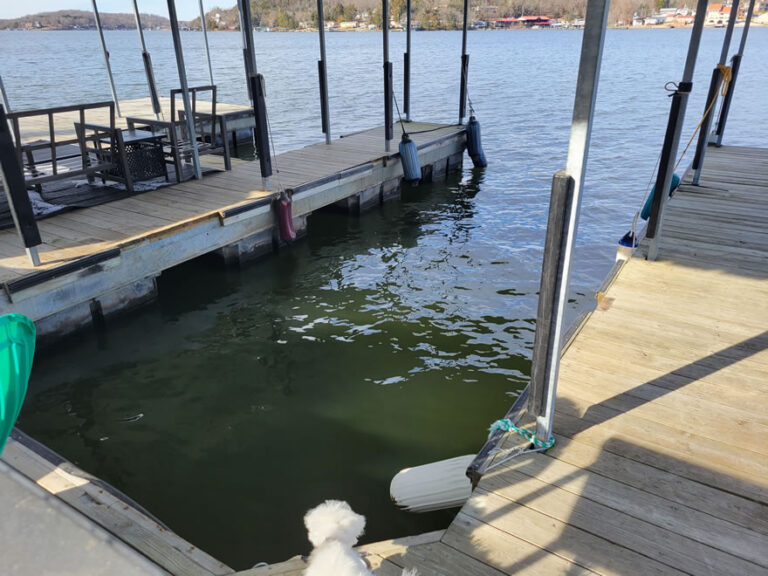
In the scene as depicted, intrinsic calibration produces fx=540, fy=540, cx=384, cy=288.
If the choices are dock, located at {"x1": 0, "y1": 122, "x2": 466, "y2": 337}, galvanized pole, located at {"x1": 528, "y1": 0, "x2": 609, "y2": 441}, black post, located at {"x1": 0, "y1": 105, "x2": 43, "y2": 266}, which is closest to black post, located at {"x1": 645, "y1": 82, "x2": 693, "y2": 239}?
galvanized pole, located at {"x1": 528, "y1": 0, "x2": 609, "y2": 441}

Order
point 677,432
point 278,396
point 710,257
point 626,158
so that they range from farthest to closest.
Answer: point 626,158
point 710,257
point 278,396
point 677,432

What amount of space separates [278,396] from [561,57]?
53.2 metres

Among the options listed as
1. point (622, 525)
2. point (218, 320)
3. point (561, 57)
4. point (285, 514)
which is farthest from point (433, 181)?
point (561, 57)

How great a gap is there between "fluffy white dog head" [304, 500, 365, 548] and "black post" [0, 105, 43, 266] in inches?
198

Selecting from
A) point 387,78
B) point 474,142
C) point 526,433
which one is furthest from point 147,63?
point 526,433

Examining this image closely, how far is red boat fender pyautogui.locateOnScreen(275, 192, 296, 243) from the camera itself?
877 centimetres

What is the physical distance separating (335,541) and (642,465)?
2352 millimetres

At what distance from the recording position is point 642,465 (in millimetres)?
3412

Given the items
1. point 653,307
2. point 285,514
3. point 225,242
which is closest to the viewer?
point 285,514

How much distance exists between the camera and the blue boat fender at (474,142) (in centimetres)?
1436

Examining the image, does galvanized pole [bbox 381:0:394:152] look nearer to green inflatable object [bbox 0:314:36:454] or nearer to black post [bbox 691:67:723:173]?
black post [bbox 691:67:723:173]

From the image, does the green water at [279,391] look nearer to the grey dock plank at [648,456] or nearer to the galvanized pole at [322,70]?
the grey dock plank at [648,456]

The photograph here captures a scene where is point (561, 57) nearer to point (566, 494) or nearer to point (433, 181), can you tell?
point (433, 181)

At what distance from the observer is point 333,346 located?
677cm
